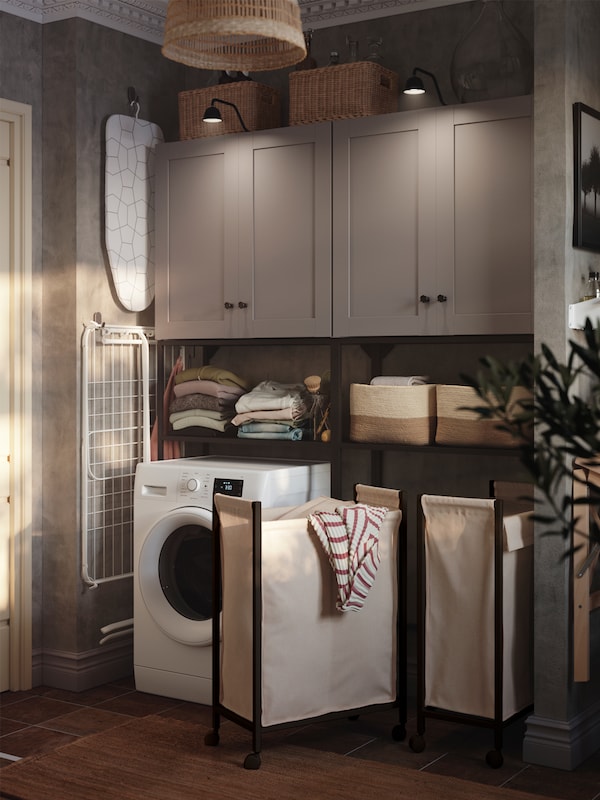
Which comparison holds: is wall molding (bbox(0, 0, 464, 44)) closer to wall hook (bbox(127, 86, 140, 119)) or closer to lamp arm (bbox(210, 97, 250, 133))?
wall hook (bbox(127, 86, 140, 119))

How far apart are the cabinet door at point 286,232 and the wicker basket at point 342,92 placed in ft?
0.26

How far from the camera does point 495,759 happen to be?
3.14 meters

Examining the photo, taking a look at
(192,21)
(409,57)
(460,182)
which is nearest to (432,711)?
(460,182)

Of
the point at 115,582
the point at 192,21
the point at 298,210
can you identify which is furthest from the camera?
the point at 115,582

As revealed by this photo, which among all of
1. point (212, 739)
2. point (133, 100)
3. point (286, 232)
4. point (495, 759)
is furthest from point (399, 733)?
point (133, 100)

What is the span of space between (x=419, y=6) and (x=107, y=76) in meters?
1.32

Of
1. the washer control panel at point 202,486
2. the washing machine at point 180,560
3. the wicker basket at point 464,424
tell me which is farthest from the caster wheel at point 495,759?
the washer control panel at point 202,486

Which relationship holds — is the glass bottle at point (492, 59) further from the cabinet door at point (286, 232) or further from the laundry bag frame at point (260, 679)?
the laundry bag frame at point (260, 679)

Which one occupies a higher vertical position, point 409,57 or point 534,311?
point 409,57

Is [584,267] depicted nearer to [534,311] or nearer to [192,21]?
[534,311]

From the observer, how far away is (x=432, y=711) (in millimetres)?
3273

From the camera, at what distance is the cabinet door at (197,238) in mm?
4059

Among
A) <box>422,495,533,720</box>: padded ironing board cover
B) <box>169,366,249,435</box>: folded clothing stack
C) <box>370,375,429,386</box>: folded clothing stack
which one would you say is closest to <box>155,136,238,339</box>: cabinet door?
<box>169,366,249,435</box>: folded clothing stack

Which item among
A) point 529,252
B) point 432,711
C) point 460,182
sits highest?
point 460,182
